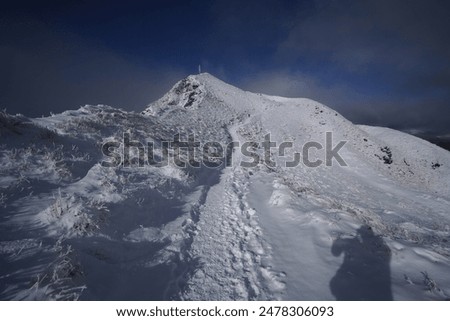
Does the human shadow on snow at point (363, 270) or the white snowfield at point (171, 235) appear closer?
the white snowfield at point (171, 235)

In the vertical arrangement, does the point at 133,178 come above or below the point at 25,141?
below

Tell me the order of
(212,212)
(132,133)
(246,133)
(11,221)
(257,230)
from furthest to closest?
(246,133) < (132,133) < (212,212) < (257,230) < (11,221)

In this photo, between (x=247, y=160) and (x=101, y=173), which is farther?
(x=247, y=160)

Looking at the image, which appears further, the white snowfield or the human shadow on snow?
the human shadow on snow

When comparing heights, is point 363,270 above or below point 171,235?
below

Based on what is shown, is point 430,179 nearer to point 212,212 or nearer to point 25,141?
point 212,212

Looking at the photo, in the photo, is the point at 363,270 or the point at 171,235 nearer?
the point at 363,270

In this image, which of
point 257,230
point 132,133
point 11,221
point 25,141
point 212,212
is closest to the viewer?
point 11,221
